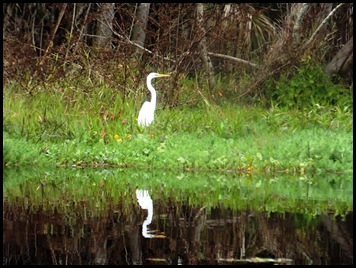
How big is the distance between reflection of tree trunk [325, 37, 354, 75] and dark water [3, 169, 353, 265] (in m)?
8.24

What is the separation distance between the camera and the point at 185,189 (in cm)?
1133

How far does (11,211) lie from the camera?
32.2ft

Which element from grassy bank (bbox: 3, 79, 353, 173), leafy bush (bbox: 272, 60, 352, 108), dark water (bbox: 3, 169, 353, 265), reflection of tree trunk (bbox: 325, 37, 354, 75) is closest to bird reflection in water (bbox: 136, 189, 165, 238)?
dark water (bbox: 3, 169, 353, 265)

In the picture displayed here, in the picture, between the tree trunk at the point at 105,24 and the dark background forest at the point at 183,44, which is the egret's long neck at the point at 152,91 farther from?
the tree trunk at the point at 105,24

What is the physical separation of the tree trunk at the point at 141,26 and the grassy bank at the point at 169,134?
1.96 m

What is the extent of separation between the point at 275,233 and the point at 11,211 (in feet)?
9.81

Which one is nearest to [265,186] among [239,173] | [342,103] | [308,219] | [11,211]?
[239,173]

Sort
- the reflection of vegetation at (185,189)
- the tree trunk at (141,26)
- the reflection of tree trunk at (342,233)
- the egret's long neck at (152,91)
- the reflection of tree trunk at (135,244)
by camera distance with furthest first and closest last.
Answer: the tree trunk at (141,26)
the egret's long neck at (152,91)
the reflection of vegetation at (185,189)
the reflection of tree trunk at (342,233)
the reflection of tree trunk at (135,244)

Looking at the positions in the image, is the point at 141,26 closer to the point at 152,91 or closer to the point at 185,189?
the point at 152,91

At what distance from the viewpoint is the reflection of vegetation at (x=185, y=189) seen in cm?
1023

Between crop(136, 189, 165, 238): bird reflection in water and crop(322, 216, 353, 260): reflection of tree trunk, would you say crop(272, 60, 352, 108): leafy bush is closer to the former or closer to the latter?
crop(136, 189, 165, 238): bird reflection in water

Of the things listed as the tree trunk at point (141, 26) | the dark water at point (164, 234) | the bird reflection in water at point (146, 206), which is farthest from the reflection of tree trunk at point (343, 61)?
the dark water at point (164, 234)

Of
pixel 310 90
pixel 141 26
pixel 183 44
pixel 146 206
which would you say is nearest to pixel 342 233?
pixel 146 206

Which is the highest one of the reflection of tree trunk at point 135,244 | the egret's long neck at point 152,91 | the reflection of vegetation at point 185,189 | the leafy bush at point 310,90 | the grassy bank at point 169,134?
the leafy bush at point 310,90
